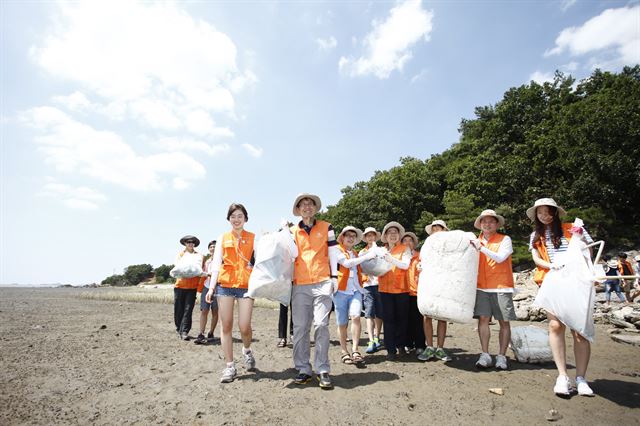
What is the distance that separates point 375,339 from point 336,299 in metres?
1.63

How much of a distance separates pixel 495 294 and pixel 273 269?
3371 mm

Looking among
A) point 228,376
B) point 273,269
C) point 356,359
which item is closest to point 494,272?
point 356,359

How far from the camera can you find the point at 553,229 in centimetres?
464

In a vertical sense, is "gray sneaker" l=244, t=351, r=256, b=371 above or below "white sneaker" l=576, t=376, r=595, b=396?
below

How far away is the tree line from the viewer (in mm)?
23422

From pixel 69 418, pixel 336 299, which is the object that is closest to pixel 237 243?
pixel 336 299

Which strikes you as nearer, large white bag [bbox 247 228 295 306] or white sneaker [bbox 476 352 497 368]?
large white bag [bbox 247 228 295 306]

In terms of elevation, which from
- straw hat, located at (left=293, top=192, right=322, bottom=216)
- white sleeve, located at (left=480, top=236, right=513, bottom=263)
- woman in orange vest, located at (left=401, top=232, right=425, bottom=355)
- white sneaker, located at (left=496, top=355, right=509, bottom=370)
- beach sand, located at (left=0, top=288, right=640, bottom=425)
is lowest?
beach sand, located at (left=0, top=288, right=640, bottom=425)

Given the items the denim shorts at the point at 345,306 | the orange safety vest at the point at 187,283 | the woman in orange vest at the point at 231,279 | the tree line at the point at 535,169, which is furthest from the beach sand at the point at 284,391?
the tree line at the point at 535,169

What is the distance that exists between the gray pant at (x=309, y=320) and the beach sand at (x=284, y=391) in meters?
0.36

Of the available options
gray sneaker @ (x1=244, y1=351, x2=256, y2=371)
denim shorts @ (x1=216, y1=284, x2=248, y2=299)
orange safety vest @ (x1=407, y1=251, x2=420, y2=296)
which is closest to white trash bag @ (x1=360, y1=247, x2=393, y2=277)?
orange safety vest @ (x1=407, y1=251, x2=420, y2=296)

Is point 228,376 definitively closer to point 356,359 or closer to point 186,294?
point 356,359

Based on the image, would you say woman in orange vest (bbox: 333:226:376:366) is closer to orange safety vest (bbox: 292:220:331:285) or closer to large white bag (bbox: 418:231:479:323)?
orange safety vest (bbox: 292:220:331:285)

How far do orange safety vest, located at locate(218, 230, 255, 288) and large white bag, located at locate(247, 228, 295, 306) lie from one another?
1.19 feet
